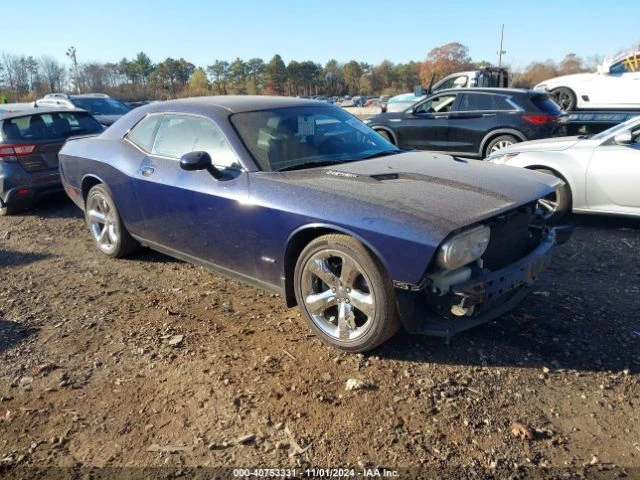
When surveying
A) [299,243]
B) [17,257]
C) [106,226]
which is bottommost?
[17,257]

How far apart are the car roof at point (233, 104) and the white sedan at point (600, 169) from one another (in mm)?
2986

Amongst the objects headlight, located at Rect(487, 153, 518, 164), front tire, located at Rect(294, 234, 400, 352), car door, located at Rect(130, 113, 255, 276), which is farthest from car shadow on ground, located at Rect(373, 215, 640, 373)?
headlight, located at Rect(487, 153, 518, 164)

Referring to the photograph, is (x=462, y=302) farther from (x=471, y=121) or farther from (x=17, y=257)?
(x=471, y=121)

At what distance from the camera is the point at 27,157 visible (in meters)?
6.84

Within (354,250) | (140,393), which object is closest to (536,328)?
(354,250)

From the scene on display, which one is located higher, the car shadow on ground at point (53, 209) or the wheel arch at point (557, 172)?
the wheel arch at point (557, 172)

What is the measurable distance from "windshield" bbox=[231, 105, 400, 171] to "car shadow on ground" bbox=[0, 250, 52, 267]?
2.92 metres

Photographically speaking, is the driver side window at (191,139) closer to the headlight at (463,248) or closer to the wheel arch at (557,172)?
the headlight at (463,248)

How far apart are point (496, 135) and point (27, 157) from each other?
24.4 ft

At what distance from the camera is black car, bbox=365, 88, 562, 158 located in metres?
9.00

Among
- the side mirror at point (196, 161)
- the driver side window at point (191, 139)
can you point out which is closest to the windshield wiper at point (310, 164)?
the driver side window at point (191, 139)

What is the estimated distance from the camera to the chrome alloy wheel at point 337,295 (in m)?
3.13

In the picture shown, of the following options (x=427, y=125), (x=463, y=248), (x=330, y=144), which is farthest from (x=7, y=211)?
(x=427, y=125)

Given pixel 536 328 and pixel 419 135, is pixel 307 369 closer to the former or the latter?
pixel 536 328
